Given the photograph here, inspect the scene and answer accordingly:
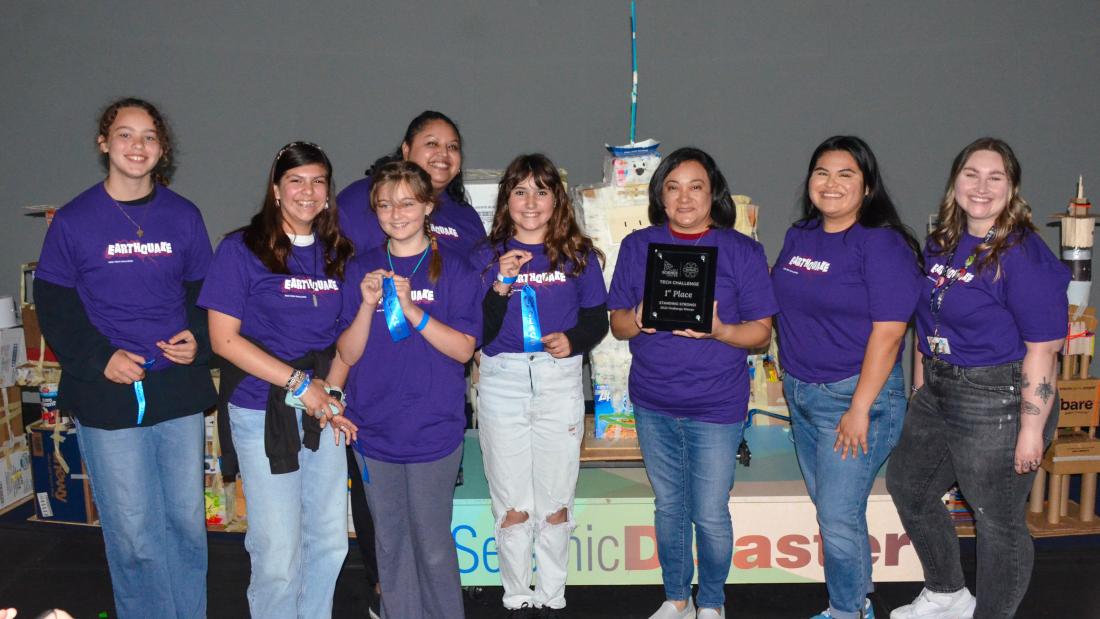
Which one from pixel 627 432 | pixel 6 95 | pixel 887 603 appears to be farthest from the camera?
pixel 6 95

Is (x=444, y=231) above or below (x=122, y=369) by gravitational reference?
above

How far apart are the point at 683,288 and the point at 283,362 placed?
120 cm

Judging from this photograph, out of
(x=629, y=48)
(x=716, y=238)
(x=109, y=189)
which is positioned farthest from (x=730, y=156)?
(x=109, y=189)

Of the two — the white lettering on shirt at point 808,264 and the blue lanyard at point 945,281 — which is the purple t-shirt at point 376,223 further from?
the blue lanyard at point 945,281

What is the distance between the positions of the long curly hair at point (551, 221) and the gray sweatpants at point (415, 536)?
683 millimetres

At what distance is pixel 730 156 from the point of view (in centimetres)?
502

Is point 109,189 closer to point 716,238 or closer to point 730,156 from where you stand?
point 716,238

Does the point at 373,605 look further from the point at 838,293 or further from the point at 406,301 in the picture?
the point at 838,293

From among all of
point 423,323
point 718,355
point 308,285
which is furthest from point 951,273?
point 308,285

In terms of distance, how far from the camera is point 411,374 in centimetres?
241

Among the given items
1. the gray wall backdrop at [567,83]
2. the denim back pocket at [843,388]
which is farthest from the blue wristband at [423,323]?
the gray wall backdrop at [567,83]

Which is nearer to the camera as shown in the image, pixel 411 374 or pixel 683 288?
pixel 411 374

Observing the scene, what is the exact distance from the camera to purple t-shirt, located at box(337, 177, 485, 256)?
283cm

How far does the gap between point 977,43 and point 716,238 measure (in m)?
3.18
